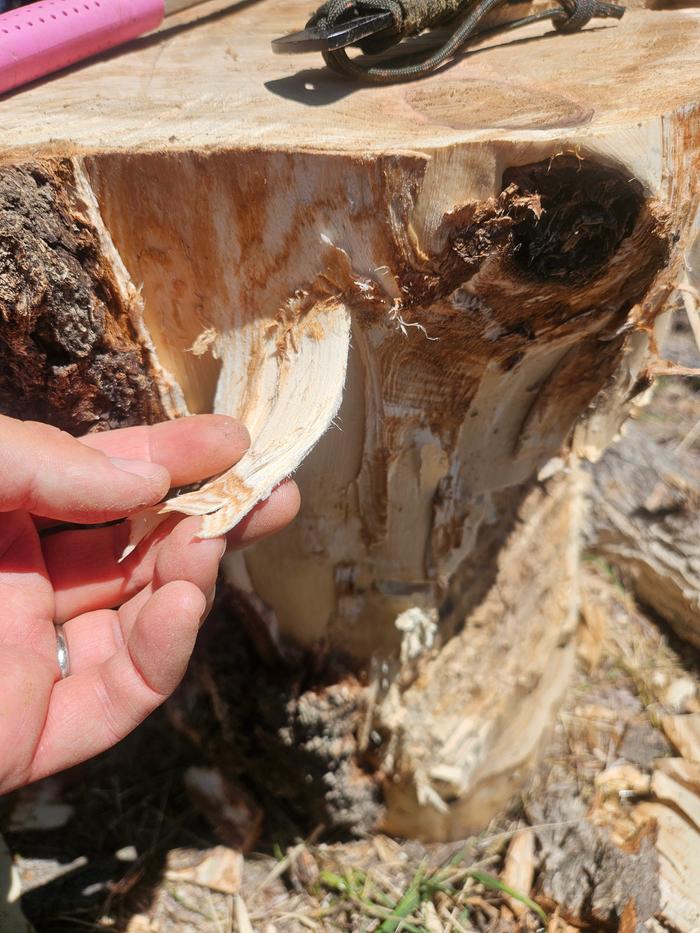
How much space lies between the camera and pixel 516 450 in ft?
4.10

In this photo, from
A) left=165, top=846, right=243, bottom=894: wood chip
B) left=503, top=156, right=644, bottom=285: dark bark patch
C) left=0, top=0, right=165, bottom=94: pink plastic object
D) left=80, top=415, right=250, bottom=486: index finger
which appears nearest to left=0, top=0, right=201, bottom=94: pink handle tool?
left=0, top=0, right=165, bottom=94: pink plastic object

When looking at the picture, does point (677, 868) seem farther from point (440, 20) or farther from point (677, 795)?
point (440, 20)

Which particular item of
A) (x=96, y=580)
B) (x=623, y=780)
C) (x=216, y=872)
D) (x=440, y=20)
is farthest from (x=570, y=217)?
(x=216, y=872)

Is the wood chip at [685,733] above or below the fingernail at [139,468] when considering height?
below

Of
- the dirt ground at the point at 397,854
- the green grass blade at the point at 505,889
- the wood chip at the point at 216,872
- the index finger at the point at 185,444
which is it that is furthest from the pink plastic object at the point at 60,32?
the green grass blade at the point at 505,889

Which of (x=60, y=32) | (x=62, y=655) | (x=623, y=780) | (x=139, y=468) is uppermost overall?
(x=60, y=32)

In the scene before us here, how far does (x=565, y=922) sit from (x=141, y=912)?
0.82 m

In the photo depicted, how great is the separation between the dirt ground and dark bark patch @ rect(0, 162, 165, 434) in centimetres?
99

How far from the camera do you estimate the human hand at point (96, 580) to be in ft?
2.97

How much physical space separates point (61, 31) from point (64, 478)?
665mm

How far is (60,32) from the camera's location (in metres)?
1.08

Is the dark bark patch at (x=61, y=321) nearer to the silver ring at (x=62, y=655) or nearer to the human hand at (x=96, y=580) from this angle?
the human hand at (x=96, y=580)

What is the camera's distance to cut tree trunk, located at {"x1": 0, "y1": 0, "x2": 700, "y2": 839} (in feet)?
2.65

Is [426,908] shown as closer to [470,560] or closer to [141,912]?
[141,912]
